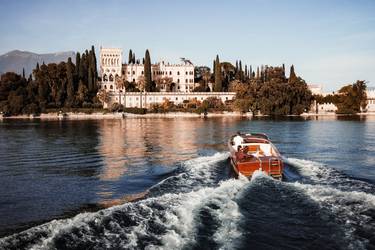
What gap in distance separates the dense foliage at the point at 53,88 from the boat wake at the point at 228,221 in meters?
86.7

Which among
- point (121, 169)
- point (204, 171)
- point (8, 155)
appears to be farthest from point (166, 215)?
point (8, 155)

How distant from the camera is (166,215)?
14.6 meters

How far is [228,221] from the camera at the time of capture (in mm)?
13953

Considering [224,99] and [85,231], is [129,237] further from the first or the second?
[224,99]

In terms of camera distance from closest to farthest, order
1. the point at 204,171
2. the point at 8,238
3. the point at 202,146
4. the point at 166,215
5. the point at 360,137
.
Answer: the point at 8,238 → the point at 166,215 → the point at 204,171 → the point at 202,146 → the point at 360,137

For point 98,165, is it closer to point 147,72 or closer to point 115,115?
point 115,115

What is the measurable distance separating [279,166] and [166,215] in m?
7.58

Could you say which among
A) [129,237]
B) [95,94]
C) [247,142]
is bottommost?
[129,237]

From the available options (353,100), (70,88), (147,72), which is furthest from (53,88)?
(353,100)

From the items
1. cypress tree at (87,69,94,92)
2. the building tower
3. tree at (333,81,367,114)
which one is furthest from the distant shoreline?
the building tower

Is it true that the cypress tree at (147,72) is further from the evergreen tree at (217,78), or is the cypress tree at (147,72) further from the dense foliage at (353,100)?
the dense foliage at (353,100)

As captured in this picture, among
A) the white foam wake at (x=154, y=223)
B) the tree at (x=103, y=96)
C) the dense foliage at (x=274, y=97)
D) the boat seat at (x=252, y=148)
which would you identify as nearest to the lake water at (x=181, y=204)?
the white foam wake at (x=154, y=223)

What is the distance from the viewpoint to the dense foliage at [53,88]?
98250 millimetres

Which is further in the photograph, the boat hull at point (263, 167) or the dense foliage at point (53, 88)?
the dense foliage at point (53, 88)
